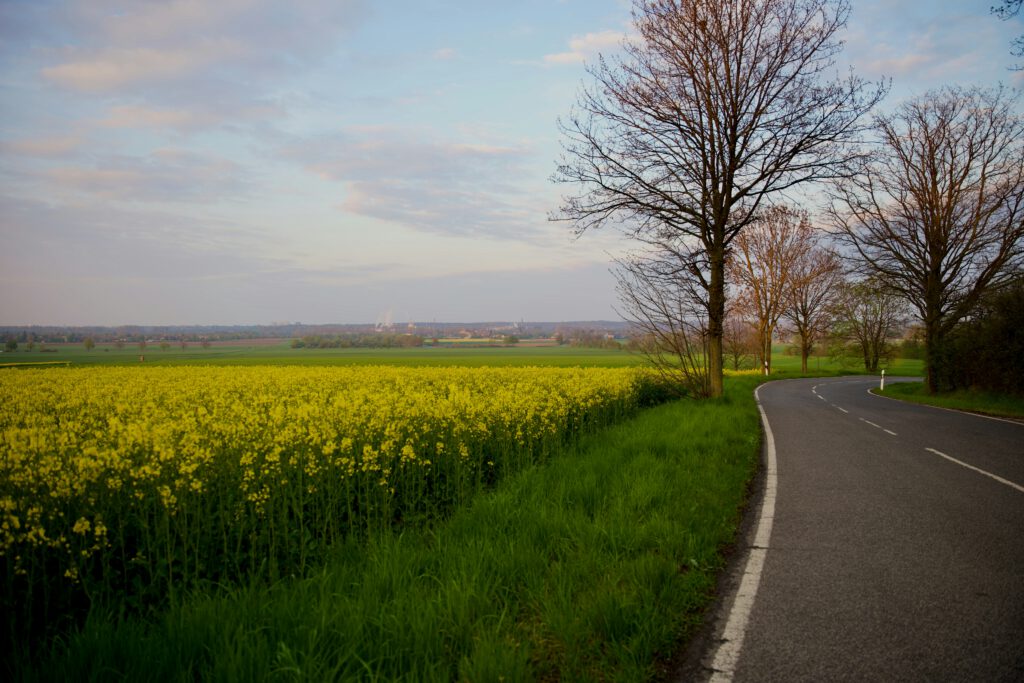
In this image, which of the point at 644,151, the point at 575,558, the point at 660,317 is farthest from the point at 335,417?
the point at 644,151

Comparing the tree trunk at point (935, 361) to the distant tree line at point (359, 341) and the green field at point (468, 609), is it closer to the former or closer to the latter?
the green field at point (468, 609)

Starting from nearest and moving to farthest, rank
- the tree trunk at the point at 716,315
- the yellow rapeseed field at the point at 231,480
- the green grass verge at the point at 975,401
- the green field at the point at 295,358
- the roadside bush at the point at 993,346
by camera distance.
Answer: the yellow rapeseed field at the point at 231,480 → the tree trunk at the point at 716,315 → the green grass verge at the point at 975,401 → the roadside bush at the point at 993,346 → the green field at the point at 295,358

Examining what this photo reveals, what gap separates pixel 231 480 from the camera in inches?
200

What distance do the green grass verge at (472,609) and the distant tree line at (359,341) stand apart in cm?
7493

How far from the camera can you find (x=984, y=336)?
19.7 m

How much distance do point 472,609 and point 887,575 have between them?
3370 millimetres

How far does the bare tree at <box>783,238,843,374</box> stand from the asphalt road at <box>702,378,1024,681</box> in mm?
33427

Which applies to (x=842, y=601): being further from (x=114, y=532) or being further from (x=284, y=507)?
(x=114, y=532)

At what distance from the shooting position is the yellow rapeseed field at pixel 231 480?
13.3 ft

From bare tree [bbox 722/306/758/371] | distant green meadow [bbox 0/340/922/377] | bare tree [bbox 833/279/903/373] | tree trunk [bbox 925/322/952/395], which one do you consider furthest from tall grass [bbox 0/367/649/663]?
A: bare tree [bbox 833/279/903/373]

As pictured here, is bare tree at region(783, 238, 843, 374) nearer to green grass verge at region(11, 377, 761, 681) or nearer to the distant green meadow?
the distant green meadow

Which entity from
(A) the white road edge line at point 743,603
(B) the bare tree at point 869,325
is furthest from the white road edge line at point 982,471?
(B) the bare tree at point 869,325

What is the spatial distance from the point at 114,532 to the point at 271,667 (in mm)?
2491

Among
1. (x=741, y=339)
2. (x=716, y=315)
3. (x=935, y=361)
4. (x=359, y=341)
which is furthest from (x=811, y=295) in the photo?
(x=359, y=341)
